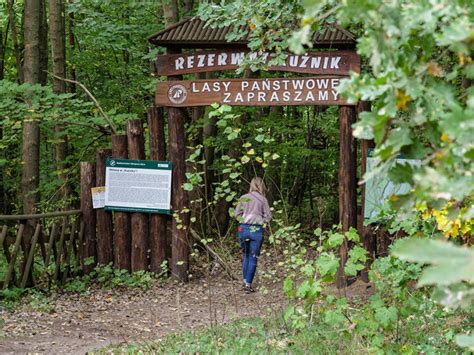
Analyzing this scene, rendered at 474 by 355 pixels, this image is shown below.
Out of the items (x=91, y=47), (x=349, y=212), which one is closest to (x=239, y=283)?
(x=349, y=212)

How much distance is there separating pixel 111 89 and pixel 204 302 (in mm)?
7649

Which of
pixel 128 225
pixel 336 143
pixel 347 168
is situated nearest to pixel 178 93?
pixel 128 225

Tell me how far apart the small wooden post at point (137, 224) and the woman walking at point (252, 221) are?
162 cm

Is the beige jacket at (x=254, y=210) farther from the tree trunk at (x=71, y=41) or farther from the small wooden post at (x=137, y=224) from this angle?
the tree trunk at (x=71, y=41)

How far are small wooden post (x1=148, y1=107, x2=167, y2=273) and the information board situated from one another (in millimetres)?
166

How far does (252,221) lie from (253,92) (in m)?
1.76

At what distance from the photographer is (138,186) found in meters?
10.2

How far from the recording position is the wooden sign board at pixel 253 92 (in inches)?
366

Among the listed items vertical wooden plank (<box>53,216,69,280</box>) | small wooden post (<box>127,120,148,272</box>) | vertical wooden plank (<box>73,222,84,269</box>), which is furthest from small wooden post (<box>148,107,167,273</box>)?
vertical wooden plank (<box>53,216,69,280</box>)

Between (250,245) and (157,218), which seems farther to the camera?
(157,218)

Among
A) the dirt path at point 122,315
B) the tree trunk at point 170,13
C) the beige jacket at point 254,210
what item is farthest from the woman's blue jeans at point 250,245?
the tree trunk at point 170,13

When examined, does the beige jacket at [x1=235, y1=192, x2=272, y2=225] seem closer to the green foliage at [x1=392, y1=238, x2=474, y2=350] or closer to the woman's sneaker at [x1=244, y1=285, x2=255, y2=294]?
the woman's sneaker at [x1=244, y1=285, x2=255, y2=294]

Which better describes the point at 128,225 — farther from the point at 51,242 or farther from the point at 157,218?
the point at 51,242

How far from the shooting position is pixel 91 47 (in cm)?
1617
